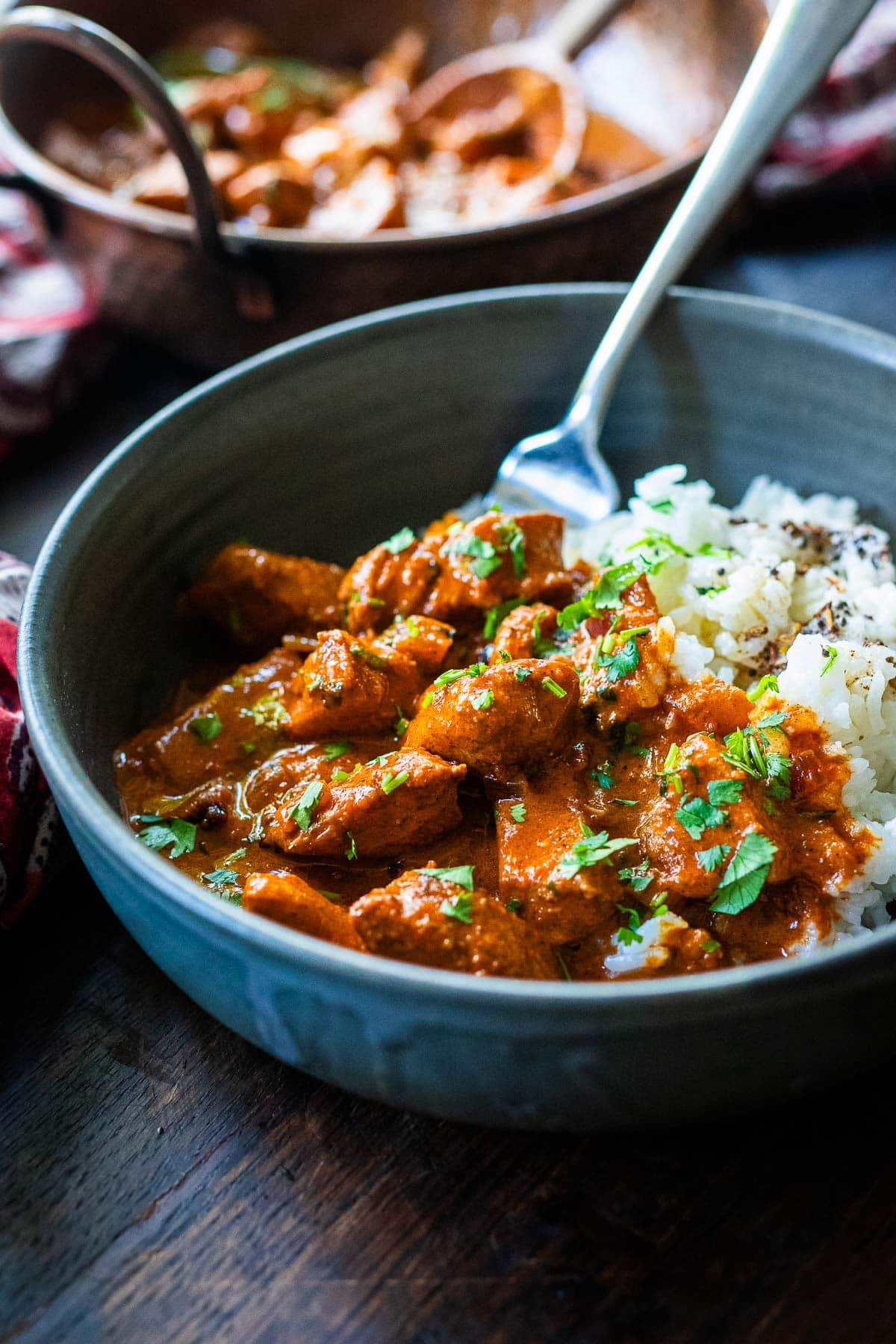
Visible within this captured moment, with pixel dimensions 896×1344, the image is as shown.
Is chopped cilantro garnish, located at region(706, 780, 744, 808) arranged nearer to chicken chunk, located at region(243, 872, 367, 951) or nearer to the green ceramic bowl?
the green ceramic bowl

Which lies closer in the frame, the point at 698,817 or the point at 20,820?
the point at 698,817

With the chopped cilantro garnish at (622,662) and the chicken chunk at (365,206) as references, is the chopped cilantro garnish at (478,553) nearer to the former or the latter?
the chopped cilantro garnish at (622,662)

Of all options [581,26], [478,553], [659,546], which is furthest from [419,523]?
[581,26]

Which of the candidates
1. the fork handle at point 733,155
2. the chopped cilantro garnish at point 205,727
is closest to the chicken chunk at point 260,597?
the chopped cilantro garnish at point 205,727

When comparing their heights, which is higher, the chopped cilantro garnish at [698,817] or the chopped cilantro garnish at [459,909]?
the chopped cilantro garnish at [698,817]

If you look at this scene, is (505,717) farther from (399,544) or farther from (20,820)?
(20,820)

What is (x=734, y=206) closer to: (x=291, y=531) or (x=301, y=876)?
(x=291, y=531)

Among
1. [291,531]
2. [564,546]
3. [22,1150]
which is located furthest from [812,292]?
[22,1150]
